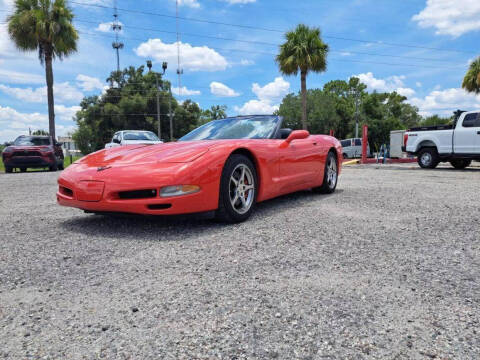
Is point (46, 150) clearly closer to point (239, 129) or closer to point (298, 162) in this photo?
point (239, 129)

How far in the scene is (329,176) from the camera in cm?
549

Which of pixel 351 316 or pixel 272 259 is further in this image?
pixel 272 259

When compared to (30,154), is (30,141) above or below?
above

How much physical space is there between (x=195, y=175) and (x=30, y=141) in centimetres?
1248

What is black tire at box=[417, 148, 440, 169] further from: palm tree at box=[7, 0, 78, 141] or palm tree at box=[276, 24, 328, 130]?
palm tree at box=[7, 0, 78, 141]

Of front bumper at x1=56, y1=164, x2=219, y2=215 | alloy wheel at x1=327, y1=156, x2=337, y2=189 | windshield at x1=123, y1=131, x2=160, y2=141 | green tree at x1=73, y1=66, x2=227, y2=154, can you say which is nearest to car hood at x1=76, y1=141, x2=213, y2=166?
front bumper at x1=56, y1=164, x2=219, y2=215

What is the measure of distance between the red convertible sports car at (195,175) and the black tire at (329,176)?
1073 millimetres

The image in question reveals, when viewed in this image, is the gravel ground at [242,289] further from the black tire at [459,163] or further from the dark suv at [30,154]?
the dark suv at [30,154]

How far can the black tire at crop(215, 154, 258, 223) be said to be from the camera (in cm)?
330

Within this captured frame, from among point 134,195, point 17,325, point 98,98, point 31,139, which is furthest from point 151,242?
point 98,98

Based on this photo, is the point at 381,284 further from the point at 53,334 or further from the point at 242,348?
the point at 53,334

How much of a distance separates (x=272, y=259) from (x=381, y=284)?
2.29ft

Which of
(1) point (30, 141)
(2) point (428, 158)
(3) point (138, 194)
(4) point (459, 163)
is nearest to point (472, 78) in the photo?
(4) point (459, 163)

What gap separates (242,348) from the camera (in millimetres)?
1382
